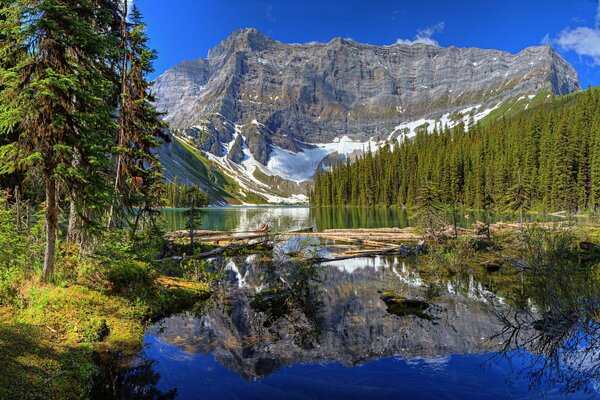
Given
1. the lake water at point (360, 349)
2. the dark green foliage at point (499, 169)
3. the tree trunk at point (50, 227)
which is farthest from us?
the dark green foliage at point (499, 169)

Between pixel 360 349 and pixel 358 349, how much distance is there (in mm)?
66

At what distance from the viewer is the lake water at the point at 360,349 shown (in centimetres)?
835

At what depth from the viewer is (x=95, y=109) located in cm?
1156

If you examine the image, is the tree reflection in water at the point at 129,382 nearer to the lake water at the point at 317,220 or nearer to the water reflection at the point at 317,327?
the water reflection at the point at 317,327

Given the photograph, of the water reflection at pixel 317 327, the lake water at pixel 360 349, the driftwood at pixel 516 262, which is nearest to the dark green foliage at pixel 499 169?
the driftwood at pixel 516 262

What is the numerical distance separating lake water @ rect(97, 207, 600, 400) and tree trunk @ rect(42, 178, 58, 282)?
4.32m

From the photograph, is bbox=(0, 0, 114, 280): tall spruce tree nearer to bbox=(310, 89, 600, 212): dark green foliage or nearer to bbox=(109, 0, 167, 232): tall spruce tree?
bbox=(109, 0, 167, 232): tall spruce tree

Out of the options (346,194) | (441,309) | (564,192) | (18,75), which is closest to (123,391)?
(18,75)

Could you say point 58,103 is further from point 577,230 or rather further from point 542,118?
point 542,118

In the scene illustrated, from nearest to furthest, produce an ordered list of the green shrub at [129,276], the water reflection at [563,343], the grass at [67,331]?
the grass at [67,331] < the water reflection at [563,343] < the green shrub at [129,276]

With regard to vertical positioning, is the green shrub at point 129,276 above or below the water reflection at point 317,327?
above

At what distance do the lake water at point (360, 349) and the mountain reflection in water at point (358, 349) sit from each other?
37 millimetres

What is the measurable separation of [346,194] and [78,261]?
139m

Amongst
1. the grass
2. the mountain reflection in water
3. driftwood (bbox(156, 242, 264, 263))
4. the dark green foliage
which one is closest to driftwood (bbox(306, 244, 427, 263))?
the dark green foliage
